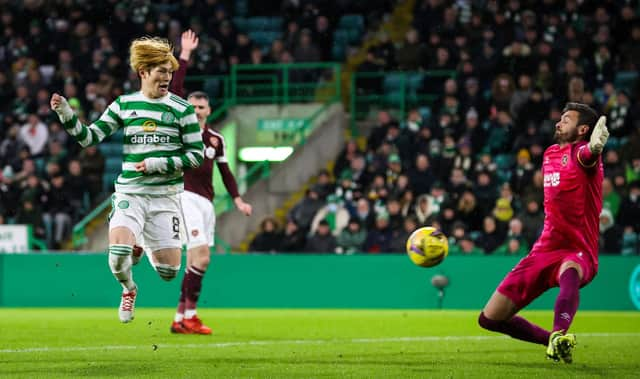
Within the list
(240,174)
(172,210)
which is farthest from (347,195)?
(172,210)

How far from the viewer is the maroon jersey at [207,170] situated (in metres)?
12.7

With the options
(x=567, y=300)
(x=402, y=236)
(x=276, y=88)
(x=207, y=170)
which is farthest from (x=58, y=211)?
(x=567, y=300)

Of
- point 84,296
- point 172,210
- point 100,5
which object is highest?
point 100,5

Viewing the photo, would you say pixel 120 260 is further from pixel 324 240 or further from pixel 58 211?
pixel 58 211

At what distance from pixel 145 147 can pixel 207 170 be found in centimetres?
325

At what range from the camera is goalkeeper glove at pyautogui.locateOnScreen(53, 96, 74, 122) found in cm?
902

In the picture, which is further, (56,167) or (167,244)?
(56,167)

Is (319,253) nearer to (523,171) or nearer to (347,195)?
(347,195)

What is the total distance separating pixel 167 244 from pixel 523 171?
12.0 m

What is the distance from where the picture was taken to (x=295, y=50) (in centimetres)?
2622

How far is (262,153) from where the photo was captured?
1012 inches

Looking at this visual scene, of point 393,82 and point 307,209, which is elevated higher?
point 393,82

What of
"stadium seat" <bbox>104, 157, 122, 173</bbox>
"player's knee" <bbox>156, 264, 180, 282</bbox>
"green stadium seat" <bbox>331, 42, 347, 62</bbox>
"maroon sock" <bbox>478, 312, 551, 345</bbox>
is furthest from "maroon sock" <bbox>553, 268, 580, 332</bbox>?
"green stadium seat" <bbox>331, 42, 347, 62</bbox>

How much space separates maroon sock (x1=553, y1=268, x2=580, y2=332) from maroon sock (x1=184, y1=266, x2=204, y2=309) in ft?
15.3
